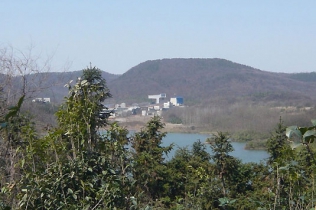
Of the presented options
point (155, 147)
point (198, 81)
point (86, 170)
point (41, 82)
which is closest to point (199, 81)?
point (198, 81)

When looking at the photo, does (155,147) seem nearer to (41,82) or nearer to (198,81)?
(41,82)

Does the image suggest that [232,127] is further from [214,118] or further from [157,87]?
[157,87]

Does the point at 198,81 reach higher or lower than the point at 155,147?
higher

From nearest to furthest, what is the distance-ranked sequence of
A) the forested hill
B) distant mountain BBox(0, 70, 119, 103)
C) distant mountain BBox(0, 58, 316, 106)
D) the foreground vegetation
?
the foreground vegetation, distant mountain BBox(0, 70, 119, 103), distant mountain BBox(0, 58, 316, 106), the forested hill

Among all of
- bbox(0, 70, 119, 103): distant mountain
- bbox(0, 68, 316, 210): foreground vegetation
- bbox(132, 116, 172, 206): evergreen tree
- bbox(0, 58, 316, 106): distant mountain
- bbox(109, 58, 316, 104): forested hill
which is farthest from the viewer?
bbox(109, 58, 316, 104): forested hill

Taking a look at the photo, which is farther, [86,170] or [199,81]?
[199,81]

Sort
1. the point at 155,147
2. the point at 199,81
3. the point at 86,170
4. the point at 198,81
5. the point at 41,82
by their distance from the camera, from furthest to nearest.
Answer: the point at 198,81 < the point at 199,81 < the point at 155,147 < the point at 41,82 < the point at 86,170

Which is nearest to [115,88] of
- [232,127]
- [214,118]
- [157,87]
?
[157,87]

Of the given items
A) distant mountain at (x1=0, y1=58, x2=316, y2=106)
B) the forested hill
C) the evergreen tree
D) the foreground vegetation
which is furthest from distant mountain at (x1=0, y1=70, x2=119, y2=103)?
the forested hill

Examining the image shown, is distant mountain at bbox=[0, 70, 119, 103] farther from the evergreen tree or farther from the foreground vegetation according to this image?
the foreground vegetation
